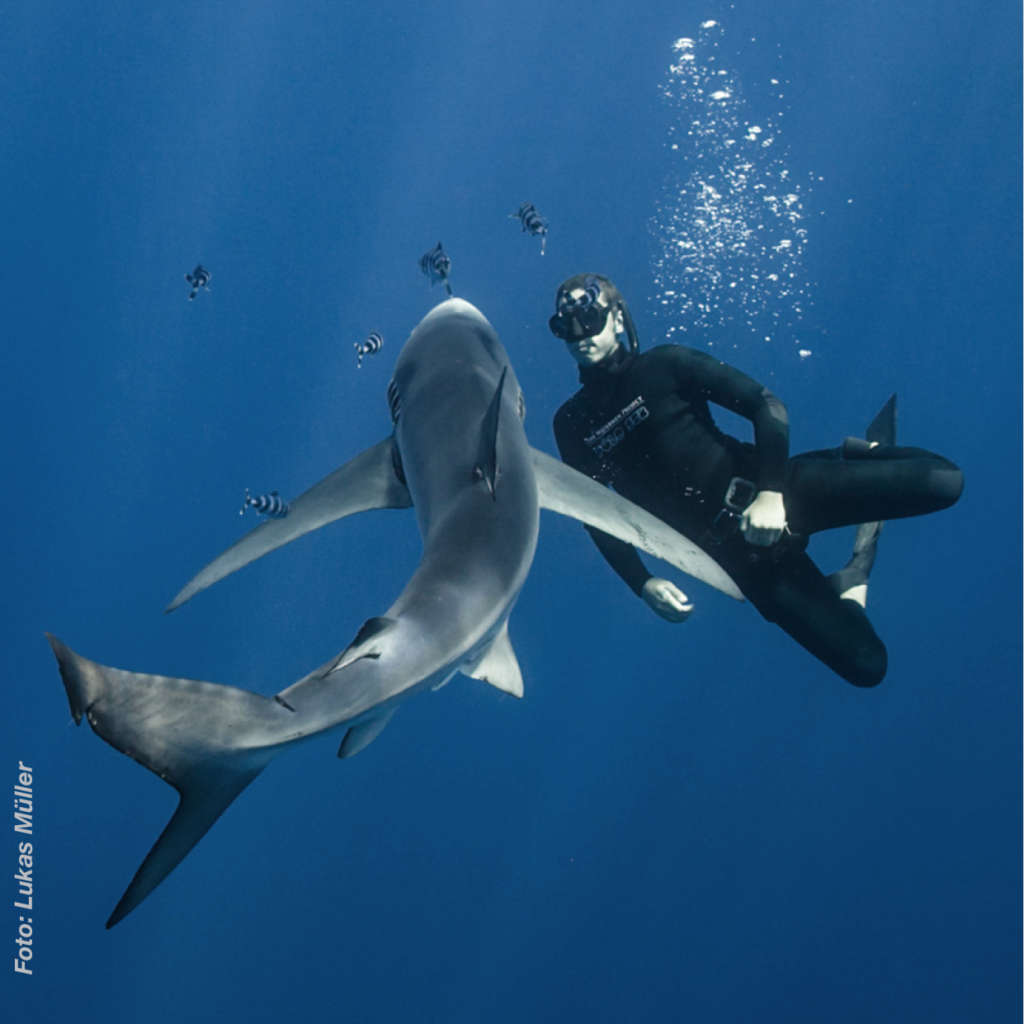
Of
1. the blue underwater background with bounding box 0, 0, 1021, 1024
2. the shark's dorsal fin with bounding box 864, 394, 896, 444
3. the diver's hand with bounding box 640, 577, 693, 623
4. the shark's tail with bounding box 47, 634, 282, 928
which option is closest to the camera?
the shark's tail with bounding box 47, 634, 282, 928

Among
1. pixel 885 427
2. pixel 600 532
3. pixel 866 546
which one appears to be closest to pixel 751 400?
pixel 600 532

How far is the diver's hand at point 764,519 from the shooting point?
5.11 meters

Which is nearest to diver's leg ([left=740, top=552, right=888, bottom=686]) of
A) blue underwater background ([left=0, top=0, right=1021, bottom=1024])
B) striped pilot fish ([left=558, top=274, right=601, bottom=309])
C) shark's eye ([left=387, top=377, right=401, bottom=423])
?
striped pilot fish ([left=558, top=274, right=601, bottom=309])

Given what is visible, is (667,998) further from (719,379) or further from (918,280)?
(918,280)

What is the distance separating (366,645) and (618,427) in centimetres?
374

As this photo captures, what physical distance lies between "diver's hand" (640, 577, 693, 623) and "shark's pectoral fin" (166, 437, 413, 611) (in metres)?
1.94

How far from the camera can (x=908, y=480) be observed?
571 cm

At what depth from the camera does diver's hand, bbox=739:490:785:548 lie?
511 cm

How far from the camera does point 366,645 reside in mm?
2459

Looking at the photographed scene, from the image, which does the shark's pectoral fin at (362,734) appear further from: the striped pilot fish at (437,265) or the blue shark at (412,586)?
the striped pilot fish at (437,265)

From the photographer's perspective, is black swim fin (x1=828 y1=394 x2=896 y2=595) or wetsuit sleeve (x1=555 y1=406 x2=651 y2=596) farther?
black swim fin (x1=828 y1=394 x2=896 y2=595)

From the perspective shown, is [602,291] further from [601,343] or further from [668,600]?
[668,600]

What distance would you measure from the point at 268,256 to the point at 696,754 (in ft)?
47.9

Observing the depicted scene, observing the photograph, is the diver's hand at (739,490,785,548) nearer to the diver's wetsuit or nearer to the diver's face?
the diver's wetsuit
